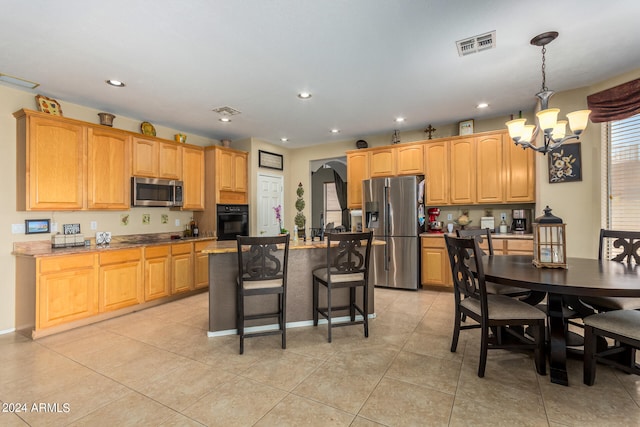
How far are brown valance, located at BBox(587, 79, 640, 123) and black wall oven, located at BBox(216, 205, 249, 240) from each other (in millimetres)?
5131

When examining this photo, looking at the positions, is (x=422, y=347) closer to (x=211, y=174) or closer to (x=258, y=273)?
(x=258, y=273)

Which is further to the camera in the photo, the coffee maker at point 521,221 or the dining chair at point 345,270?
the coffee maker at point 521,221

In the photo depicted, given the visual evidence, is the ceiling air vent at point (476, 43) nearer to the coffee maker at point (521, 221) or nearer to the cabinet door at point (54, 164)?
the coffee maker at point (521, 221)

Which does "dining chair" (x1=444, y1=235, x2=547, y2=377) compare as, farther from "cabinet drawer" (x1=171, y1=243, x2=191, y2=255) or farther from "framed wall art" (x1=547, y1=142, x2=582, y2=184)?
"cabinet drawer" (x1=171, y1=243, x2=191, y2=255)

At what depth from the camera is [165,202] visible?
4.57 meters

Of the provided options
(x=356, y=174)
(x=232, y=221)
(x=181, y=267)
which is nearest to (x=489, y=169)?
(x=356, y=174)

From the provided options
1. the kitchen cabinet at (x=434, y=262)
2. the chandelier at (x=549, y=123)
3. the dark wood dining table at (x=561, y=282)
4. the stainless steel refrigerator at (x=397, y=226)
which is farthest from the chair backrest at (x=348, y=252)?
the kitchen cabinet at (x=434, y=262)

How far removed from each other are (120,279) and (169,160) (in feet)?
6.20

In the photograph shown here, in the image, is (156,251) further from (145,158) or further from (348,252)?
(348,252)

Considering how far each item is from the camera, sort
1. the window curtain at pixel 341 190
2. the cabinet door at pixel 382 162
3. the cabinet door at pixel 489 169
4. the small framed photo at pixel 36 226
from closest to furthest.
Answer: the small framed photo at pixel 36 226 → the cabinet door at pixel 489 169 → the cabinet door at pixel 382 162 → the window curtain at pixel 341 190

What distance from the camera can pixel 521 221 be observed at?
455cm

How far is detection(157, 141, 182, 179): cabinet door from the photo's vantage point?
452 cm

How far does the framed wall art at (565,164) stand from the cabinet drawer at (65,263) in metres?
5.64

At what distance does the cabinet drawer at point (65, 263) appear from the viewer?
308 cm
